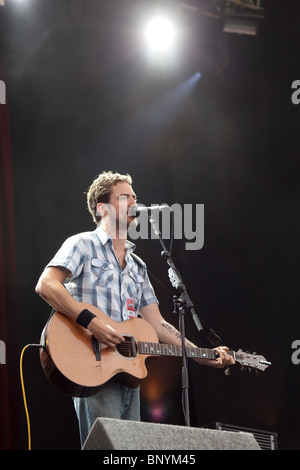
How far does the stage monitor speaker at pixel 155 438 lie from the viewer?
2.09 m

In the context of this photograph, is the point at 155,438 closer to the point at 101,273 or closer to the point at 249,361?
the point at 101,273

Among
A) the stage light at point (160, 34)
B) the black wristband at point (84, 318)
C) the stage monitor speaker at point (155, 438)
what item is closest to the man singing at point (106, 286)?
the black wristband at point (84, 318)

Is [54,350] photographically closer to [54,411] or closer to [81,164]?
[54,411]

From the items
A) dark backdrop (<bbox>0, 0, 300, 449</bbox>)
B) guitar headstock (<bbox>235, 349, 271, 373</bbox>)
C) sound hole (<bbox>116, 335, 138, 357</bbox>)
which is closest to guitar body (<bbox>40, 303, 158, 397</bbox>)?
sound hole (<bbox>116, 335, 138, 357</bbox>)

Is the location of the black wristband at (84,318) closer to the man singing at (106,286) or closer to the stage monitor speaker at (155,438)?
the man singing at (106,286)

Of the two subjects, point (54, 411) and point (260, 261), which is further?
point (260, 261)

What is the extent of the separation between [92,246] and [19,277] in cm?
129

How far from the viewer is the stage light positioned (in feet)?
17.7

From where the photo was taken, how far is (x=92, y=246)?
371 centimetres

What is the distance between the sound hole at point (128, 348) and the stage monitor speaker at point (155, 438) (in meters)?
1.12

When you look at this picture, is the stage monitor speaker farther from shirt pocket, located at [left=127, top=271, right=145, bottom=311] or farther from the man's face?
the man's face

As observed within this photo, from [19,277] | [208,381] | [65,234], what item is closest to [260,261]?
[208,381]

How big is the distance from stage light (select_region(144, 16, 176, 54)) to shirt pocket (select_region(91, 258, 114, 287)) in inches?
104

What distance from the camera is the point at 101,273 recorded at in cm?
363
